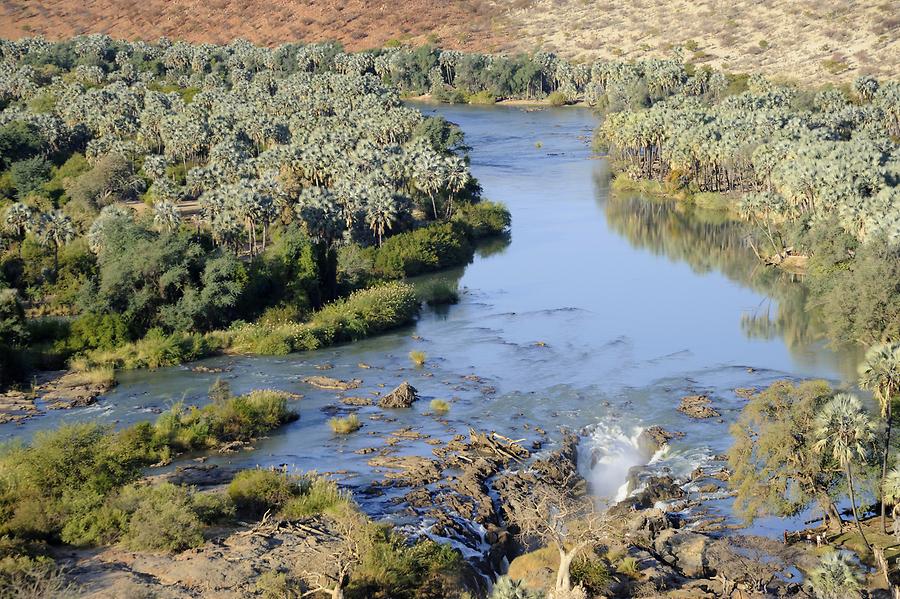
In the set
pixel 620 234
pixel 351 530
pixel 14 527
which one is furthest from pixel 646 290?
pixel 14 527

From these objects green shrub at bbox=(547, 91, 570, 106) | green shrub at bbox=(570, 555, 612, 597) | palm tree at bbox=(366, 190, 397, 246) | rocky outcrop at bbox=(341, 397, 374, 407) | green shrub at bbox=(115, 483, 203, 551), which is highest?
green shrub at bbox=(547, 91, 570, 106)

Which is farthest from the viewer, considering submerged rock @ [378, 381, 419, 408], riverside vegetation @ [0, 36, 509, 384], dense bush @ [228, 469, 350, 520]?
riverside vegetation @ [0, 36, 509, 384]

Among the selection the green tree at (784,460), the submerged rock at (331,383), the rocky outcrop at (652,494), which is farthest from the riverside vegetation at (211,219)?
the green tree at (784,460)

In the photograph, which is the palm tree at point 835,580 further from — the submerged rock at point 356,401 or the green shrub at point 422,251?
the green shrub at point 422,251

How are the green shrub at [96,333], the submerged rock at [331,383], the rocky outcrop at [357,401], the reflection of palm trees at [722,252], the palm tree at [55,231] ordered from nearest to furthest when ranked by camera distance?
the rocky outcrop at [357,401] → the submerged rock at [331,383] → the green shrub at [96,333] → the reflection of palm trees at [722,252] → the palm tree at [55,231]

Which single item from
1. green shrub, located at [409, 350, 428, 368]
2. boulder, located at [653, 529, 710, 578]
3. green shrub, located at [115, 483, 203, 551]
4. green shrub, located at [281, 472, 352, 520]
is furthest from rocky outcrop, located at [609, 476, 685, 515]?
green shrub, located at [409, 350, 428, 368]

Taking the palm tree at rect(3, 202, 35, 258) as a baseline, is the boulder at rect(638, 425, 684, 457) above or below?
below

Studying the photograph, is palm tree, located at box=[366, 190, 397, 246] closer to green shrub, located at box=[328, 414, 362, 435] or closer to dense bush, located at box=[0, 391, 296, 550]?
green shrub, located at box=[328, 414, 362, 435]

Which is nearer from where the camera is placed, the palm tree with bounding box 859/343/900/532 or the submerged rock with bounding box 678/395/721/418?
the palm tree with bounding box 859/343/900/532
